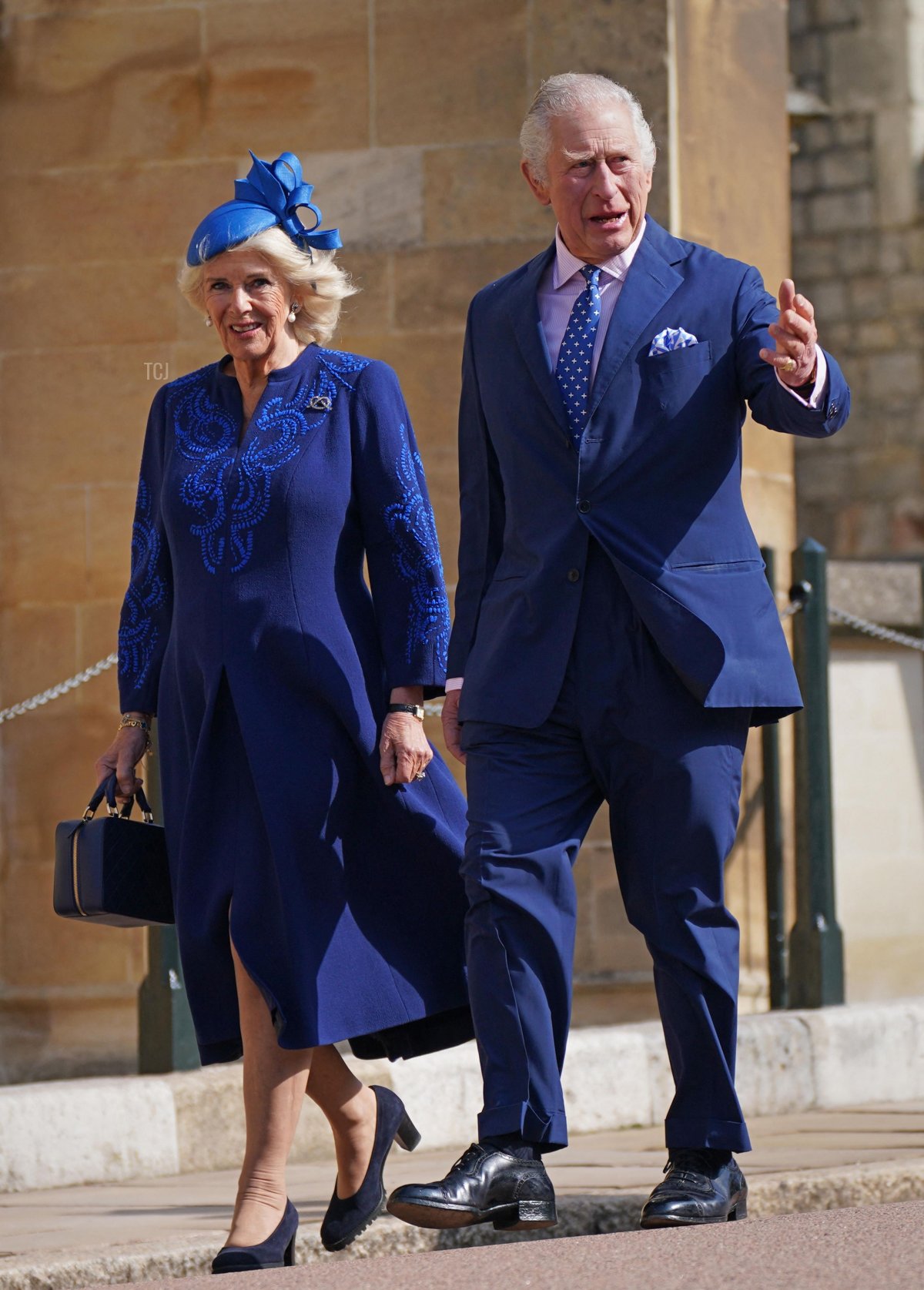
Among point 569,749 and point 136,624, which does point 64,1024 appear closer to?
point 136,624

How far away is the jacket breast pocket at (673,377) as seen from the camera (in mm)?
4090

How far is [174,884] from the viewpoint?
4.34m

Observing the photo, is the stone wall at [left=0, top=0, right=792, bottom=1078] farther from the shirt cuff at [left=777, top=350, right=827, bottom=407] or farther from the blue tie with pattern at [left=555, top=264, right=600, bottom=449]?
the shirt cuff at [left=777, top=350, right=827, bottom=407]

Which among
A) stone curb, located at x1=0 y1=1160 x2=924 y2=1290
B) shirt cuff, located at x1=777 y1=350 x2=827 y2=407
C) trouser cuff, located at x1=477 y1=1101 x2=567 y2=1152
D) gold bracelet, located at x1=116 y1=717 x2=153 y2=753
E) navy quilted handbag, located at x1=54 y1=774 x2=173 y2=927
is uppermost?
shirt cuff, located at x1=777 y1=350 x2=827 y2=407

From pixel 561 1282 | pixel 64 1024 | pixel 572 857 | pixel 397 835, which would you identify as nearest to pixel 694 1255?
pixel 561 1282

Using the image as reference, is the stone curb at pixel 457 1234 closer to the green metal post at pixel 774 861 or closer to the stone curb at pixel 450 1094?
the stone curb at pixel 450 1094

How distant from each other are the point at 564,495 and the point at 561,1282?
1400 millimetres

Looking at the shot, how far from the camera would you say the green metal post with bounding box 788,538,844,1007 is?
680 centimetres

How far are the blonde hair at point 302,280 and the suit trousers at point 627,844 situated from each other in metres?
0.83

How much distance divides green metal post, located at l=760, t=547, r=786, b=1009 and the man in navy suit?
287cm

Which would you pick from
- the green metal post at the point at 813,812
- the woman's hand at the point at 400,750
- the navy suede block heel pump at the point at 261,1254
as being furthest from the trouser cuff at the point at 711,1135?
the green metal post at the point at 813,812

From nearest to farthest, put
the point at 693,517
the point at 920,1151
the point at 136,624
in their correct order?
the point at 693,517, the point at 136,624, the point at 920,1151

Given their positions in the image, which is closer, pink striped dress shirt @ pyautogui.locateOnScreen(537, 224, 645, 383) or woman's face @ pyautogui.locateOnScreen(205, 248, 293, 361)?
pink striped dress shirt @ pyautogui.locateOnScreen(537, 224, 645, 383)

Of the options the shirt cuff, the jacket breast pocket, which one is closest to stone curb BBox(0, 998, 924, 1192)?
the jacket breast pocket
